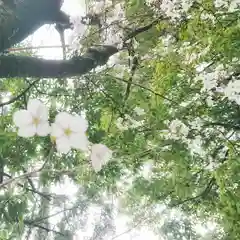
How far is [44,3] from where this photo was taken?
1.14 m

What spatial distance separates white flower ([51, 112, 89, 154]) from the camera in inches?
18.9

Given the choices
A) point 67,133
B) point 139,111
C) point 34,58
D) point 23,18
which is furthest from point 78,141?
point 139,111

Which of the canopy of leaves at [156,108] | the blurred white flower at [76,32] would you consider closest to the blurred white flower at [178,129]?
the canopy of leaves at [156,108]

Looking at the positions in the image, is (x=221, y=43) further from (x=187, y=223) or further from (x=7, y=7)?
(x=187, y=223)

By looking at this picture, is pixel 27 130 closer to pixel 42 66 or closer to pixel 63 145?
pixel 63 145

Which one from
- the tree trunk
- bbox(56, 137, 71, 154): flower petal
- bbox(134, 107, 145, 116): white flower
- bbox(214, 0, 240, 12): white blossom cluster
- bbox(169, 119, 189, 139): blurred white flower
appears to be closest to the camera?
bbox(56, 137, 71, 154): flower petal

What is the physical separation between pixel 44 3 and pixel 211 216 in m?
1.68

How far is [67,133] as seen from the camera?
1.58 feet

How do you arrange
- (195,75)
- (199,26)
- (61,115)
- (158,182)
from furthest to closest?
1. (158,182)
2. (195,75)
3. (199,26)
4. (61,115)

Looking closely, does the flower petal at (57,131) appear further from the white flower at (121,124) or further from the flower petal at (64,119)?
the white flower at (121,124)

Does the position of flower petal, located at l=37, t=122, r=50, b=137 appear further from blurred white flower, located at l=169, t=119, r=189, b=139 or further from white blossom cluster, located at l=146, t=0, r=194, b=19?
blurred white flower, located at l=169, t=119, r=189, b=139

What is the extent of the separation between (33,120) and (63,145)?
52 mm

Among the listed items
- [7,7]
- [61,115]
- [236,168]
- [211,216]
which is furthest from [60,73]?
[211,216]

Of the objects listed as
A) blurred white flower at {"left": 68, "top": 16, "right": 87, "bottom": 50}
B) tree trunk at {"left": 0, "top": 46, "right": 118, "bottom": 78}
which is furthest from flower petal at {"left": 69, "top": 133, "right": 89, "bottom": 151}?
blurred white flower at {"left": 68, "top": 16, "right": 87, "bottom": 50}
